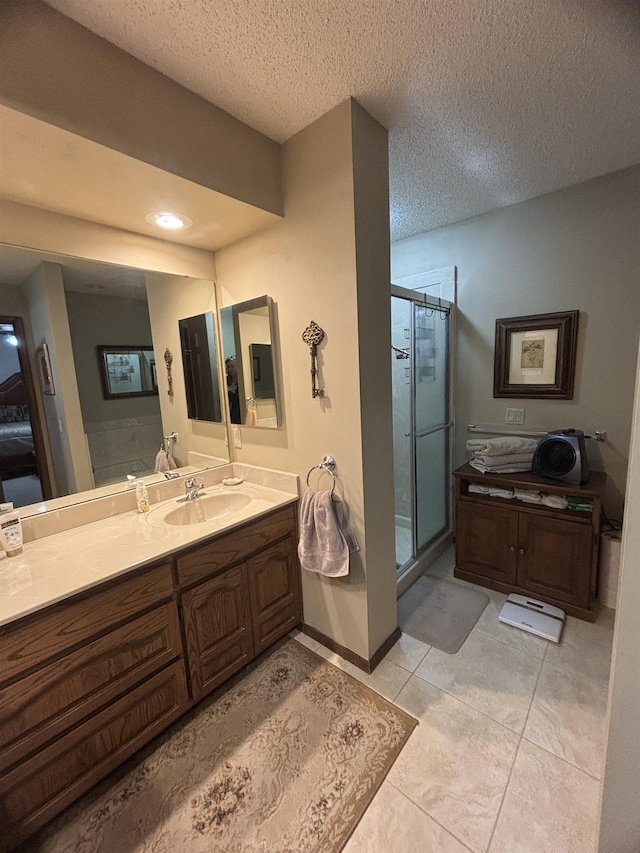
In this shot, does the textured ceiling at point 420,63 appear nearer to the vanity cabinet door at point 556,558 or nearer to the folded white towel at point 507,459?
the folded white towel at point 507,459

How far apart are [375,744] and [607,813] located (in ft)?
2.76

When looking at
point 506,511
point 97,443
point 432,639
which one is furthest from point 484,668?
point 97,443

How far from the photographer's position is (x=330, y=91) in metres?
1.33

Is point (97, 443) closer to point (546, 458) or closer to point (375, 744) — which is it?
point (375, 744)

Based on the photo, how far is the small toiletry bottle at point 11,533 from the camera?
1323 millimetres

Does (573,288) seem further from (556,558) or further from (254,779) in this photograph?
(254,779)

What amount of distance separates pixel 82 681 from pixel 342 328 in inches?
64.3

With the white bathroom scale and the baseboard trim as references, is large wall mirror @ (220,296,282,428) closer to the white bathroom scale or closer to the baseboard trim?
the baseboard trim

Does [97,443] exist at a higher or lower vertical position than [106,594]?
higher

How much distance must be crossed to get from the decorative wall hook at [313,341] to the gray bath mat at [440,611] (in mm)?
1477

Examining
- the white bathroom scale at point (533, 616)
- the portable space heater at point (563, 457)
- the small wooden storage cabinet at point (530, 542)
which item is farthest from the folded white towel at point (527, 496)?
the white bathroom scale at point (533, 616)

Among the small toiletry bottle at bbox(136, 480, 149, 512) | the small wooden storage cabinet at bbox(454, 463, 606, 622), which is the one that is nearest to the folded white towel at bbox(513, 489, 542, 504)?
the small wooden storage cabinet at bbox(454, 463, 606, 622)

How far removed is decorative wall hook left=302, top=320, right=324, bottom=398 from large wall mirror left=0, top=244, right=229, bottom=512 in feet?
2.53

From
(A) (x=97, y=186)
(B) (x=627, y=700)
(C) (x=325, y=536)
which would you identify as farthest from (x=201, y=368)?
(B) (x=627, y=700)
